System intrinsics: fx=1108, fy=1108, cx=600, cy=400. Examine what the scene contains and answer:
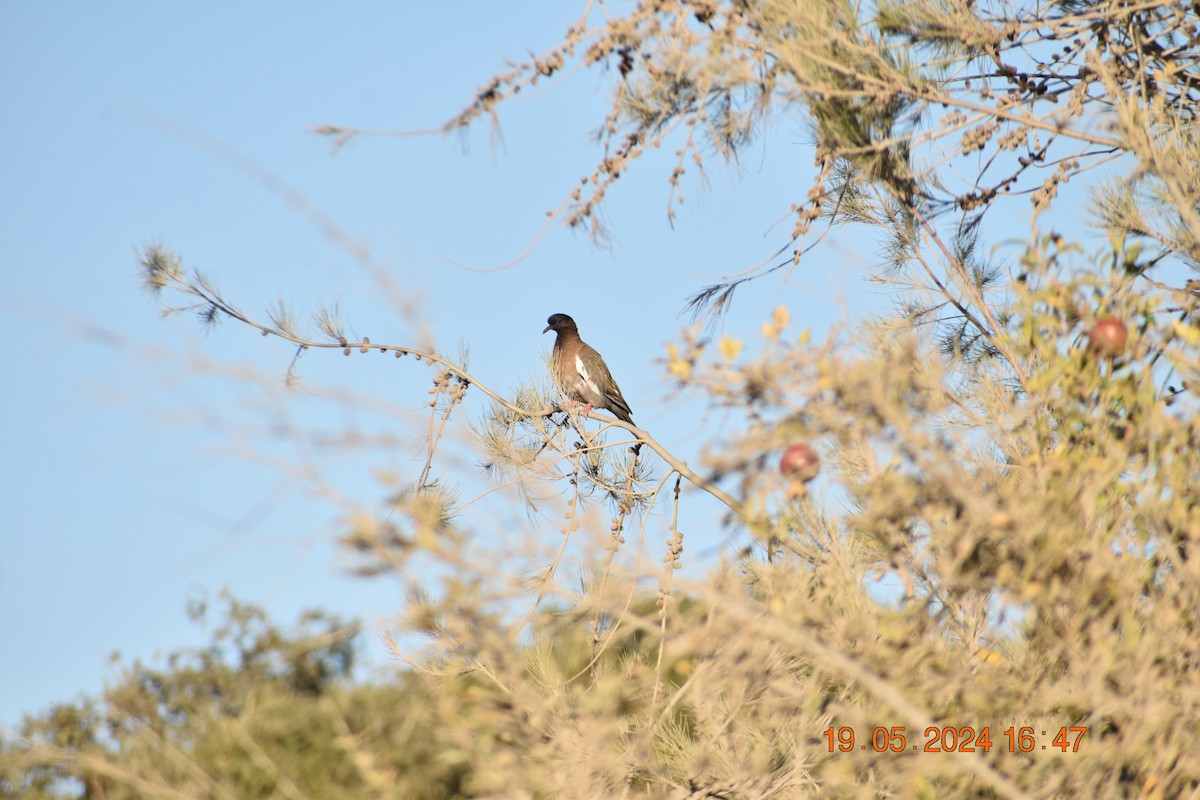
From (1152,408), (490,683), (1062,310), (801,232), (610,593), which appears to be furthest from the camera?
(801,232)

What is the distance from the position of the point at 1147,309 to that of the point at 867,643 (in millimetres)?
1092

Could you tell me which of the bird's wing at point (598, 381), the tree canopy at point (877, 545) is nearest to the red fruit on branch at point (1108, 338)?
the tree canopy at point (877, 545)

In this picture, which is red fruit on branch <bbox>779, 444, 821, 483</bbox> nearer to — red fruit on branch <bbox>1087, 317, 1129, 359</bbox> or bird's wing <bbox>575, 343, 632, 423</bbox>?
red fruit on branch <bbox>1087, 317, 1129, 359</bbox>

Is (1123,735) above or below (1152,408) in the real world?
below

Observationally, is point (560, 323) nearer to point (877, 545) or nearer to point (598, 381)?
point (598, 381)

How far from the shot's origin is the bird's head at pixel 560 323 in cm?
673

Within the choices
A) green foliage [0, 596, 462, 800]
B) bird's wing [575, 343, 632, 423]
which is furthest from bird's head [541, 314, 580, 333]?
green foliage [0, 596, 462, 800]

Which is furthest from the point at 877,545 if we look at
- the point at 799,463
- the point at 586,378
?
the point at 586,378

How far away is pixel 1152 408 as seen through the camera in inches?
87.3

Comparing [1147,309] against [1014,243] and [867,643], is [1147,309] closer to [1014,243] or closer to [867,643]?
[1014,243]

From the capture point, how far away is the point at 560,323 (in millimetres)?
6746

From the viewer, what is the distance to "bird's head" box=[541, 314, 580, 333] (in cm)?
673

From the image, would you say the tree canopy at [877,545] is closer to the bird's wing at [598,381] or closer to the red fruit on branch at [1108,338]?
the red fruit on branch at [1108,338]

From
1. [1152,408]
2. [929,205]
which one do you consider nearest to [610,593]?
[1152,408]
